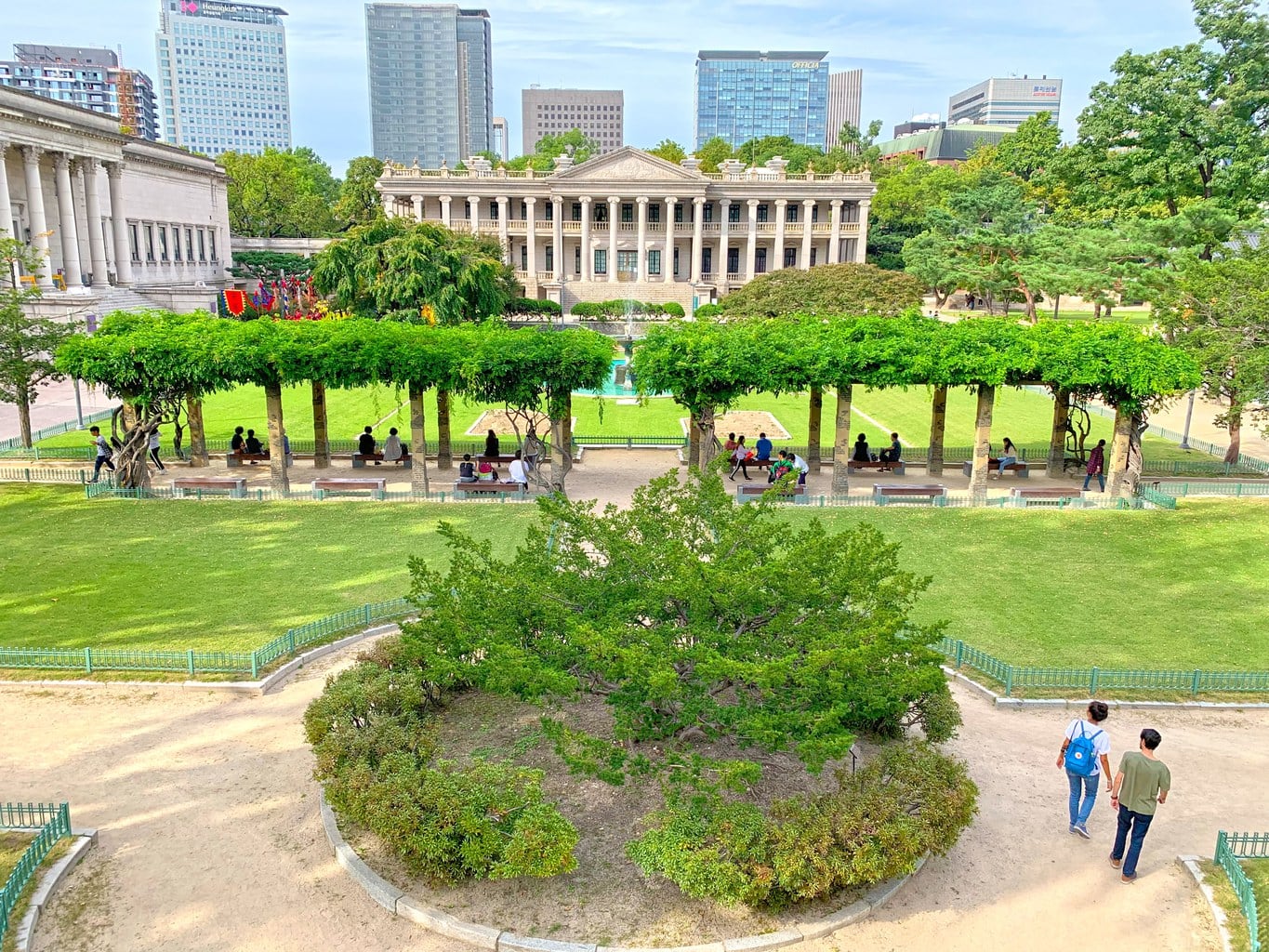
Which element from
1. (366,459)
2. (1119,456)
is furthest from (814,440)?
(366,459)

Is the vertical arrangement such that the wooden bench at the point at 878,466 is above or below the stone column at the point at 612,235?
below

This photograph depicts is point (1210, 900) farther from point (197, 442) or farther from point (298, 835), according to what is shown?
point (197, 442)

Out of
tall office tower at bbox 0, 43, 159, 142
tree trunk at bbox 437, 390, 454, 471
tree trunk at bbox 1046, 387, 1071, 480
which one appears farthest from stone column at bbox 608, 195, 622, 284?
tall office tower at bbox 0, 43, 159, 142

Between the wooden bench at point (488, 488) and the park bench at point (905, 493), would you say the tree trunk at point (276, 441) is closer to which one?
the wooden bench at point (488, 488)

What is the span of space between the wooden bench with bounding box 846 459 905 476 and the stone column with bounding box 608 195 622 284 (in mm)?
56118

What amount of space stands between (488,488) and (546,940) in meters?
16.6

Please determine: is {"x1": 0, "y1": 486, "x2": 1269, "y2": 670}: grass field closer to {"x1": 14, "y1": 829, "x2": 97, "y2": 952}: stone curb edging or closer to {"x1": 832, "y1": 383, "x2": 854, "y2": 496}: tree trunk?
{"x1": 832, "y1": 383, "x2": 854, "y2": 496}: tree trunk

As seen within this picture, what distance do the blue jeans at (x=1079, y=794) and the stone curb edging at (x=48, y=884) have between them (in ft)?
36.1

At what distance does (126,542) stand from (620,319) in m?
50.0

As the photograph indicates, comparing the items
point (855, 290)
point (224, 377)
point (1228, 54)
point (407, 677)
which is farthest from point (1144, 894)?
point (1228, 54)

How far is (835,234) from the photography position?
8450 centimetres

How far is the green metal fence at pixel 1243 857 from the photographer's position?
9422 millimetres

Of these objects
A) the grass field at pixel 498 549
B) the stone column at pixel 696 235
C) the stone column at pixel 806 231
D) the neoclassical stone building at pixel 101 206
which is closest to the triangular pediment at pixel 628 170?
the stone column at pixel 696 235

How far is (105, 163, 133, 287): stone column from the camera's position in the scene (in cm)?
6862
